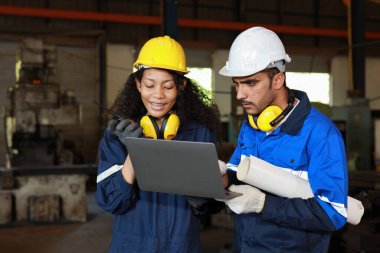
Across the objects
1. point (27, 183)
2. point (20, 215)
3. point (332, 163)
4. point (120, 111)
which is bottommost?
point (20, 215)

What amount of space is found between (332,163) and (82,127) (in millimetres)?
9573

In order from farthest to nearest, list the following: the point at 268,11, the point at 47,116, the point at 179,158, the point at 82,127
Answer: the point at 268,11 → the point at 82,127 → the point at 47,116 → the point at 179,158

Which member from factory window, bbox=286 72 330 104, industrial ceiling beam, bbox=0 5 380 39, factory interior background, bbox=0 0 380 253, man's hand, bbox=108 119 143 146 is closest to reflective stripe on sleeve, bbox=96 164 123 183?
man's hand, bbox=108 119 143 146

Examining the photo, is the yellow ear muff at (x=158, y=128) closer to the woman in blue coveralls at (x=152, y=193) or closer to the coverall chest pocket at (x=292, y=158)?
the woman in blue coveralls at (x=152, y=193)

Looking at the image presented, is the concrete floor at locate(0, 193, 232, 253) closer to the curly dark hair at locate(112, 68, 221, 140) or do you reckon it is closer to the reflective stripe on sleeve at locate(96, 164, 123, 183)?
the curly dark hair at locate(112, 68, 221, 140)

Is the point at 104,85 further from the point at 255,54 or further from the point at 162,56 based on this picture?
the point at 255,54

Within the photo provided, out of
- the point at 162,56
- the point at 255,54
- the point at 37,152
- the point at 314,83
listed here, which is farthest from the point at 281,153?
the point at 314,83

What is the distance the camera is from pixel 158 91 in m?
1.78

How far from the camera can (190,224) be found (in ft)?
5.85

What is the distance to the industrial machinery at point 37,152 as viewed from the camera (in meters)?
5.38

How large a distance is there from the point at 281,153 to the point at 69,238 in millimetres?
3925

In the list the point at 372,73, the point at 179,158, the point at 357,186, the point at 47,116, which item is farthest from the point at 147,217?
the point at 372,73

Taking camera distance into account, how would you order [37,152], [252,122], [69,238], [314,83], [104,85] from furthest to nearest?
1. [314,83]
2. [104,85]
3. [37,152]
4. [69,238]
5. [252,122]

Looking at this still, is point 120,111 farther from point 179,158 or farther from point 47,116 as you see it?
point 47,116
